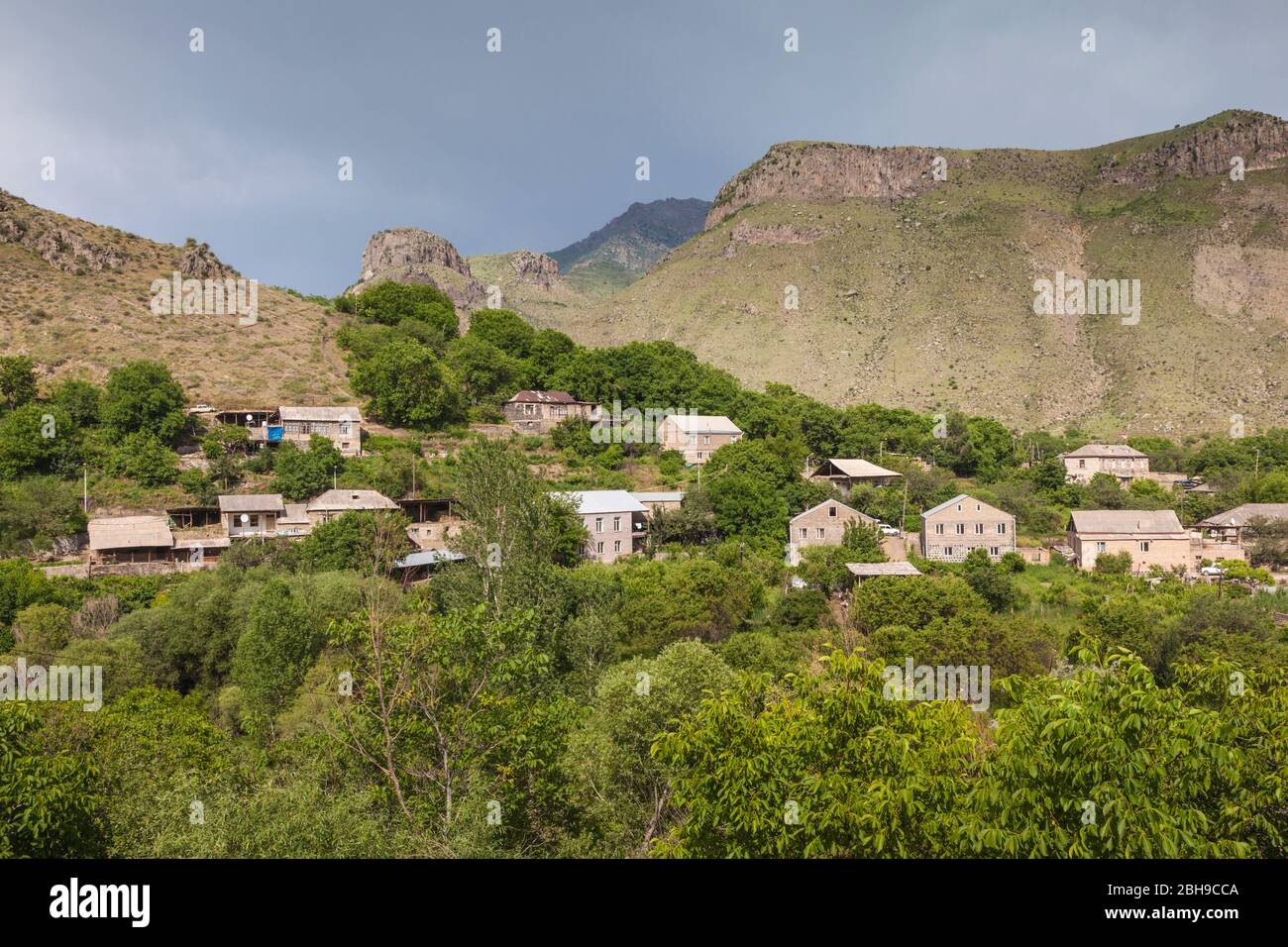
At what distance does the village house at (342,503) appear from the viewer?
37353 mm

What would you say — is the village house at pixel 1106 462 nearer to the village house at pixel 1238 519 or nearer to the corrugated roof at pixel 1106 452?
the corrugated roof at pixel 1106 452

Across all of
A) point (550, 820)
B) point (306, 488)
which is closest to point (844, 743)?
point (550, 820)

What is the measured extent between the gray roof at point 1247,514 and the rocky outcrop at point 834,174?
312 feet

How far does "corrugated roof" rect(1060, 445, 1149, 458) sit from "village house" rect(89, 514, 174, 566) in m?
60.9

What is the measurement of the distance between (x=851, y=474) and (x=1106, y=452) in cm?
2432

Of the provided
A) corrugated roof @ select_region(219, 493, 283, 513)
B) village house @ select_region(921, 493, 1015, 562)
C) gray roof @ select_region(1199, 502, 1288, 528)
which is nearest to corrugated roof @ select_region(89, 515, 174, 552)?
corrugated roof @ select_region(219, 493, 283, 513)

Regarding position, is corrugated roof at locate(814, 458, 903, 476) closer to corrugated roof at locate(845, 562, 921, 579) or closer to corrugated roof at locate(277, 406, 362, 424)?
corrugated roof at locate(845, 562, 921, 579)

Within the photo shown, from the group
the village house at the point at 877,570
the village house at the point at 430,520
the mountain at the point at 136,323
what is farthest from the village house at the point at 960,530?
the mountain at the point at 136,323

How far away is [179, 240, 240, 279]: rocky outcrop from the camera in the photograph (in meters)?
70.8

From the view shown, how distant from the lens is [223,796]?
1146 cm

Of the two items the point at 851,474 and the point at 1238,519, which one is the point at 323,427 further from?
the point at 1238,519

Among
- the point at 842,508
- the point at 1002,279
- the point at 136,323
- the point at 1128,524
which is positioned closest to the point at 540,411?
the point at 842,508

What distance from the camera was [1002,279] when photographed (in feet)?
331
